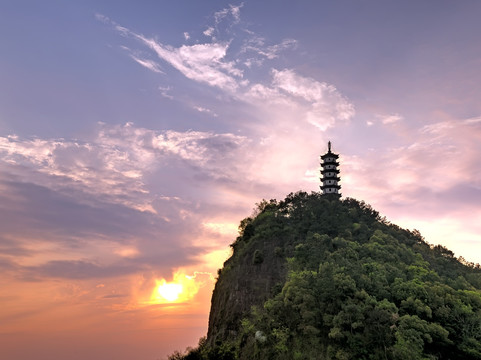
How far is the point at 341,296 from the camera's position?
1545 inches

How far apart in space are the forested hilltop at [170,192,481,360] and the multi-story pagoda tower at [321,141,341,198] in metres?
18.7

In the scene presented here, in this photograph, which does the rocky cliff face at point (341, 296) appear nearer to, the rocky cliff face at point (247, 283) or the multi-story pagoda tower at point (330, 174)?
the rocky cliff face at point (247, 283)

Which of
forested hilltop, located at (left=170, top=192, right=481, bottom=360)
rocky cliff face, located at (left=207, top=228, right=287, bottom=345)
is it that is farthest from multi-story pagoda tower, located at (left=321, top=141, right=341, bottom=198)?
rocky cliff face, located at (left=207, top=228, right=287, bottom=345)

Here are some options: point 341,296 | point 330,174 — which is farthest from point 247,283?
point 330,174

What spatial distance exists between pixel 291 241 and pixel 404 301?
2112cm

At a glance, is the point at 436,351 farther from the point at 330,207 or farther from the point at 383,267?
the point at 330,207

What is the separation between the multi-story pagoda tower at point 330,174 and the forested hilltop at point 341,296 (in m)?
18.7

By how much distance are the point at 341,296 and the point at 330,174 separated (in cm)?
4785

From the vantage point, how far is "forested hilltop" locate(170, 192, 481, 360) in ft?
116

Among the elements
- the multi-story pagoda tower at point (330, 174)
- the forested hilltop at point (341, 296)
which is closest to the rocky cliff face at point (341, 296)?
the forested hilltop at point (341, 296)

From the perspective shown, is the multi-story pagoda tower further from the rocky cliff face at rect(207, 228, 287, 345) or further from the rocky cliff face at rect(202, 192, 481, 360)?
the rocky cliff face at rect(207, 228, 287, 345)

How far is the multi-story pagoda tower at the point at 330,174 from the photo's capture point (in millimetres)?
83225

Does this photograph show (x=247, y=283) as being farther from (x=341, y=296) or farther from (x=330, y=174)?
(x=330, y=174)

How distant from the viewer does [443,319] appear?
37.1 m
